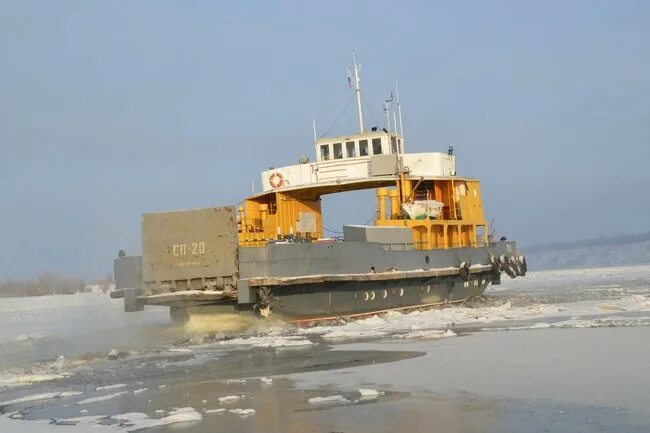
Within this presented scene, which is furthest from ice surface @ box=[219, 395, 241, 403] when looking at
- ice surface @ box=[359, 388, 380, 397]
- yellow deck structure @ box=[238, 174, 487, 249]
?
yellow deck structure @ box=[238, 174, 487, 249]

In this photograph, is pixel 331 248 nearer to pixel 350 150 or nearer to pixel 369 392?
pixel 350 150

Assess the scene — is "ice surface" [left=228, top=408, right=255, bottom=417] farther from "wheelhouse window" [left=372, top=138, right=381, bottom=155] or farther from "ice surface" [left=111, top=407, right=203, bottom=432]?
"wheelhouse window" [left=372, top=138, right=381, bottom=155]

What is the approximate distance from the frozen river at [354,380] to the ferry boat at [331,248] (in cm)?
115

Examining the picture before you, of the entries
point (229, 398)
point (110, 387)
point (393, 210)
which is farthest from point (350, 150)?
point (229, 398)

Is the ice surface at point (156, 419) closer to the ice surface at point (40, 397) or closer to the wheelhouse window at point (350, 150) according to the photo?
the ice surface at point (40, 397)

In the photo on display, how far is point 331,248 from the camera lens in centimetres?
1430

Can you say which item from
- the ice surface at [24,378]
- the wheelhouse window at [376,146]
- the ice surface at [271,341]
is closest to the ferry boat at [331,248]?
the wheelhouse window at [376,146]

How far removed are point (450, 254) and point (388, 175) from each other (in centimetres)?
264

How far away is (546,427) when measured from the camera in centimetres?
463

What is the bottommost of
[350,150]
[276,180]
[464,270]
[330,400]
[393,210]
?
[330,400]

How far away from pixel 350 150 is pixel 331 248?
483 cm

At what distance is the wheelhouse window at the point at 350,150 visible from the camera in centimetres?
1842

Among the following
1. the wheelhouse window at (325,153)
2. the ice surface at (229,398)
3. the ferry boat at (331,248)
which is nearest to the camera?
the ice surface at (229,398)

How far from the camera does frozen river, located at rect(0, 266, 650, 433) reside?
16.8 ft
